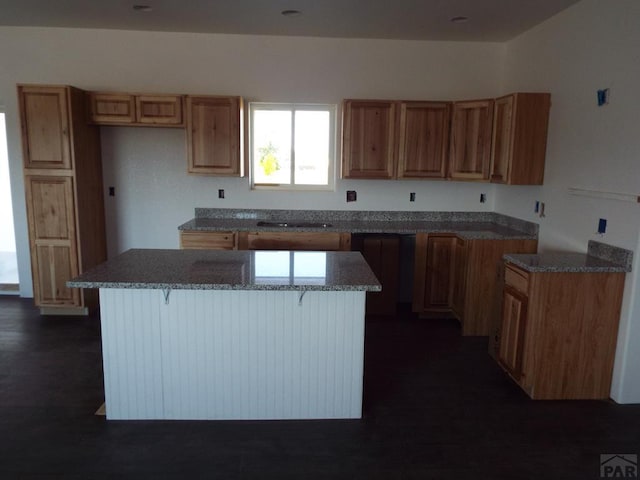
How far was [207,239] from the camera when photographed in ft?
13.8

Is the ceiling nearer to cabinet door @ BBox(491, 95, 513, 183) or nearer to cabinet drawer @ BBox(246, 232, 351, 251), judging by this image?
cabinet door @ BBox(491, 95, 513, 183)

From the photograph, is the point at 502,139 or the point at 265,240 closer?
the point at 502,139

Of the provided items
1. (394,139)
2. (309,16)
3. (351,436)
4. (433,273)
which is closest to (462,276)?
(433,273)

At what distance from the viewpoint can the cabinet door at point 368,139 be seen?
14.4 ft

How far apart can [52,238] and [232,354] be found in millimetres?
2662

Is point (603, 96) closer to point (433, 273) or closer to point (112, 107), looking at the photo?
point (433, 273)

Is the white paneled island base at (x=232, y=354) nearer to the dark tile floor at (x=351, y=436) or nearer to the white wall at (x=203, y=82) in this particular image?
the dark tile floor at (x=351, y=436)

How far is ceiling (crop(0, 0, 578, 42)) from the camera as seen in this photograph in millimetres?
3568

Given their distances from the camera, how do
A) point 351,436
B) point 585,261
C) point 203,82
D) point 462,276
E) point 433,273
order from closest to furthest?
point 351,436 → point 585,261 → point 462,276 → point 433,273 → point 203,82

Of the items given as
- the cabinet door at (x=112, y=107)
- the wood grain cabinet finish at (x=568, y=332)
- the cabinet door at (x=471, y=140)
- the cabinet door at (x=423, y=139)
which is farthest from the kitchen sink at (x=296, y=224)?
the wood grain cabinet finish at (x=568, y=332)

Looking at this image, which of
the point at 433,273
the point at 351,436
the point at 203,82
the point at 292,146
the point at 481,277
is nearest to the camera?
the point at 351,436

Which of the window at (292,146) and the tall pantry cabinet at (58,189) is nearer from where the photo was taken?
the tall pantry cabinet at (58,189)

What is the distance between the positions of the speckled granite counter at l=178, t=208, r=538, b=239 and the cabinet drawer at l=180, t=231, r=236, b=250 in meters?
0.10

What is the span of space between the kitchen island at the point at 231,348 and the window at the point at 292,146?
230 centimetres
